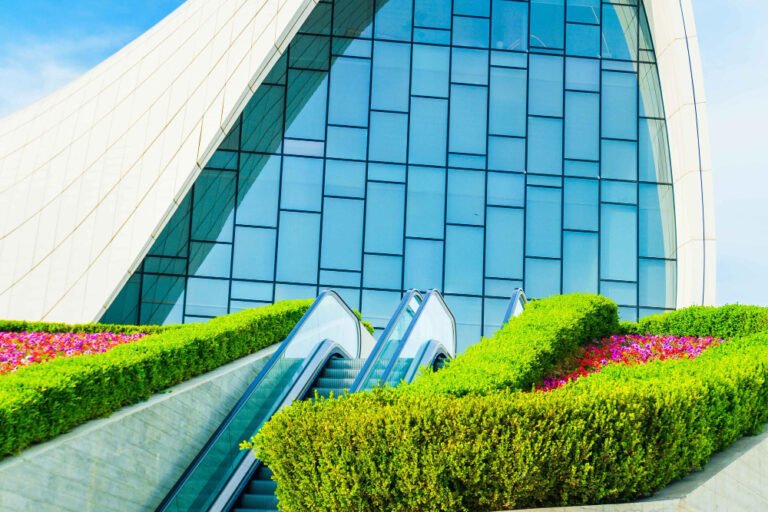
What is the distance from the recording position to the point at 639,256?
23.3 metres

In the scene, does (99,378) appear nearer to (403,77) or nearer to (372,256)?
(372,256)

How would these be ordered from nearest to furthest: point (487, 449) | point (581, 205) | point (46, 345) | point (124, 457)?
point (487, 449) < point (124, 457) < point (46, 345) < point (581, 205)

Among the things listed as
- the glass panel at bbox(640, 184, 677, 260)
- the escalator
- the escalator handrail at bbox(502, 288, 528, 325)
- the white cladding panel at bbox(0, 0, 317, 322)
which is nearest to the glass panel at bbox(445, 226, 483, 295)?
the glass panel at bbox(640, 184, 677, 260)

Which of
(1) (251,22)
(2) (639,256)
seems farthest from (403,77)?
(2) (639,256)

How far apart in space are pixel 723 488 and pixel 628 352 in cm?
543

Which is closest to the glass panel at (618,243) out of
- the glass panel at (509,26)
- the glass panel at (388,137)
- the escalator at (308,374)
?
the glass panel at (509,26)

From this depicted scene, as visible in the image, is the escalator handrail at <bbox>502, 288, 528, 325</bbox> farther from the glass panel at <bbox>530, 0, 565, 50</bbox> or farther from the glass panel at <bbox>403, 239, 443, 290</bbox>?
the glass panel at <bbox>530, 0, 565, 50</bbox>

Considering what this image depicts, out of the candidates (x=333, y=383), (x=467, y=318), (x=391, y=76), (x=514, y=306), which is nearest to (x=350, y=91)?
(x=391, y=76)

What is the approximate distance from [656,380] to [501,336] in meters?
3.51

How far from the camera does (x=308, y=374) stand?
12.8 metres

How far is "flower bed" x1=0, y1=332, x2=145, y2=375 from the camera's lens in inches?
502

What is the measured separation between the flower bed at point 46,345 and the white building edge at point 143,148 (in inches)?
149

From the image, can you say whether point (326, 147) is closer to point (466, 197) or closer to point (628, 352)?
point (466, 197)

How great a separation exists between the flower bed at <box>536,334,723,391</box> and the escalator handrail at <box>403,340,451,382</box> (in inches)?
66.4
